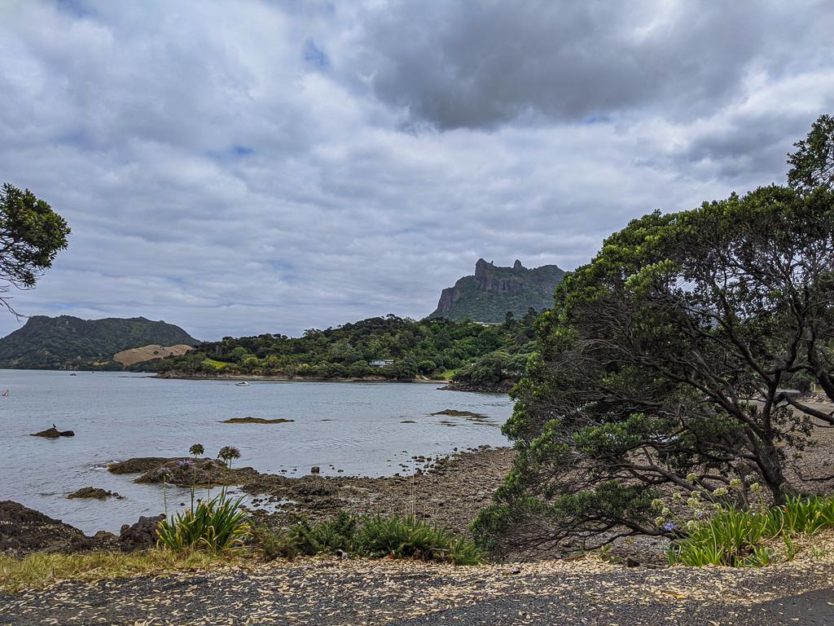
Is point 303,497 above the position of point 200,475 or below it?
above

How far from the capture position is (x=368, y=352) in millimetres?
134250

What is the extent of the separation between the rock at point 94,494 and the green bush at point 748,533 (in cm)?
2061

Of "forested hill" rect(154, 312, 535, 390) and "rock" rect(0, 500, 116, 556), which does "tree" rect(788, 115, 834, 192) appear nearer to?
"rock" rect(0, 500, 116, 556)

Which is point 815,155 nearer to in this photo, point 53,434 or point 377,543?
point 377,543

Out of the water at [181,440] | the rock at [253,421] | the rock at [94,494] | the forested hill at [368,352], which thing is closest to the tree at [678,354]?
the water at [181,440]

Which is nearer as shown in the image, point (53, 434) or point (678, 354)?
point (678, 354)

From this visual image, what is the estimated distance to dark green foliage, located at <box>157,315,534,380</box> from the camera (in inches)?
4894

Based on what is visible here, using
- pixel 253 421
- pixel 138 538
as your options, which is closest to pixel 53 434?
pixel 253 421

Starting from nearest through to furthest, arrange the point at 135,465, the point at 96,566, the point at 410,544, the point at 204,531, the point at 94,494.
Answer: the point at 96,566 → the point at 204,531 → the point at 410,544 → the point at 94,494 → the point at 135,465

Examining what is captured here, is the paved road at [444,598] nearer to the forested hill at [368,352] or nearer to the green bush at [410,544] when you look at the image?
the green bush at [410,544]

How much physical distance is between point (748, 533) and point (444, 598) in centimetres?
373

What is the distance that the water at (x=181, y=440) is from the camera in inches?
830

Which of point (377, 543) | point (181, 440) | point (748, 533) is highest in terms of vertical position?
point (748, 533)

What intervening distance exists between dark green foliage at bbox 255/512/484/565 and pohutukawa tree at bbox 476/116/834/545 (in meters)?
2.81
